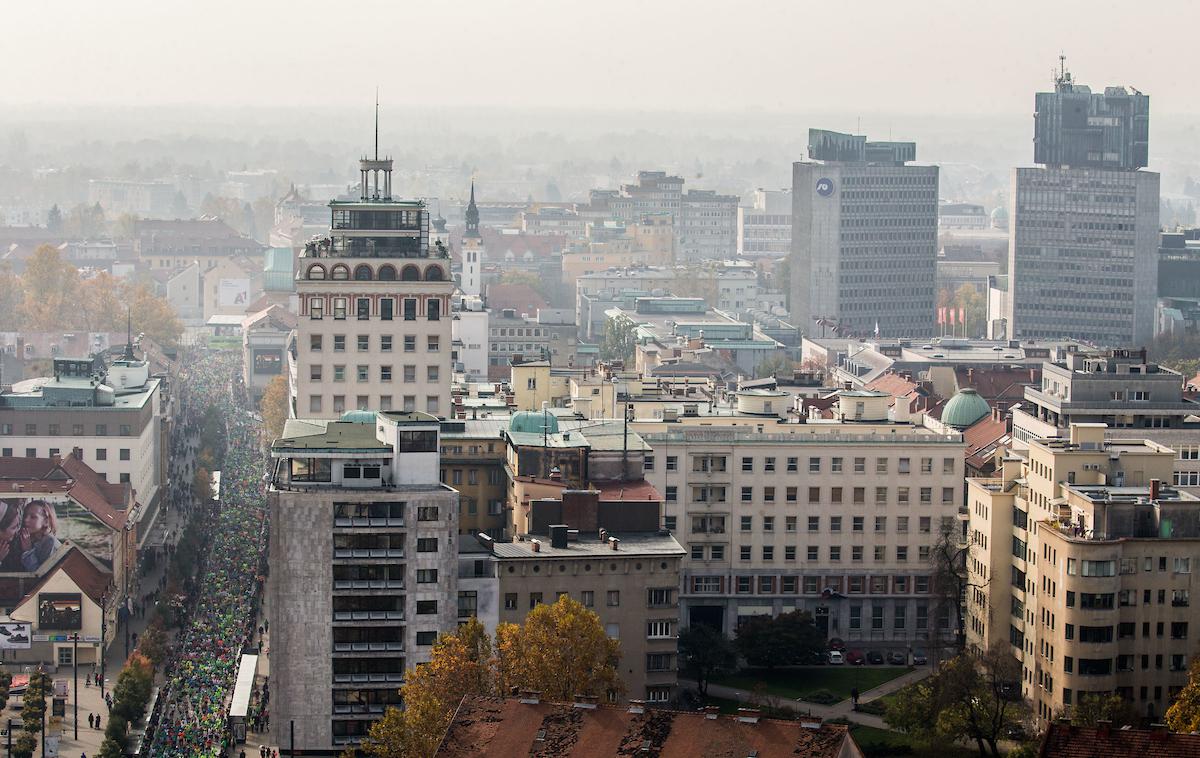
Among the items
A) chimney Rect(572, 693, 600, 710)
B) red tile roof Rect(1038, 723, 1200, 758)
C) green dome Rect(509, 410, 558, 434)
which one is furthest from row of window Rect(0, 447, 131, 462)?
red tile roof Rect(1038, 723, 1200, 758)

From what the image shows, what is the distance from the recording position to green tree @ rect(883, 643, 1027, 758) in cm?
9262

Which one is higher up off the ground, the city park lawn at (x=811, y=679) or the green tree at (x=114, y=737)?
the city park lawn at (x=811, y=679)

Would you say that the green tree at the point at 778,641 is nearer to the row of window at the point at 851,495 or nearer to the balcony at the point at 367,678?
the row of window at the point at 851,495

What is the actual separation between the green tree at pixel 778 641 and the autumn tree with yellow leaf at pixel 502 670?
21.3m

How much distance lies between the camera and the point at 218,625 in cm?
12175

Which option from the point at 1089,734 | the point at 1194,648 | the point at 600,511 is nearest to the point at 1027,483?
the point at 1194,648

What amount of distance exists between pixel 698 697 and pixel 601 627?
16.0 metres

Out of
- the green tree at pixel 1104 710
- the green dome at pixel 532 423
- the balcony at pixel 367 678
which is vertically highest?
the green dome at pixel 532 423

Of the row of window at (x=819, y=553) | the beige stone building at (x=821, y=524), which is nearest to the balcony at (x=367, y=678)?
the beige stone building at (x=821, y=524)

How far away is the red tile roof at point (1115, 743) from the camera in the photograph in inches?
2808

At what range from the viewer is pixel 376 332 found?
115125 millimetres

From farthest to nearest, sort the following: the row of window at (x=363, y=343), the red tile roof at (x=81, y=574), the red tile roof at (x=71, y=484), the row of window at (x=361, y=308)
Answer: the red tile roof at (x=71, y=484)
the red tile roof at (x=81, y=574)
the row of window at (x=363, y=343)
the row of window at (x=361, y=308)

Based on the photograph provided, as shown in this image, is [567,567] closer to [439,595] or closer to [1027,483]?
[439,595]

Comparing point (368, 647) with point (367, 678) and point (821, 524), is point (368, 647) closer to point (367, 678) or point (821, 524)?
point (367, 678)
